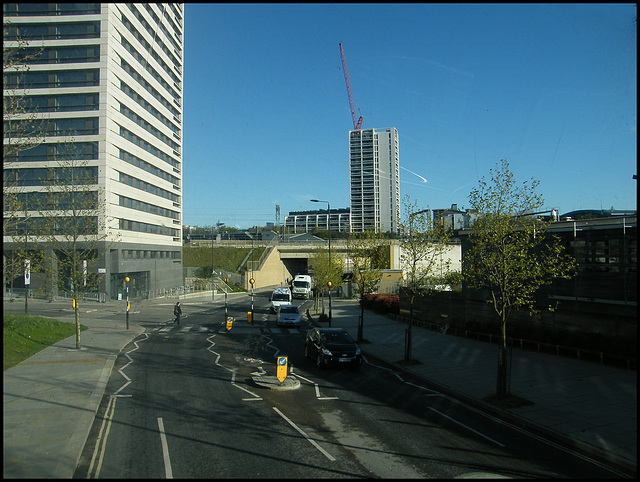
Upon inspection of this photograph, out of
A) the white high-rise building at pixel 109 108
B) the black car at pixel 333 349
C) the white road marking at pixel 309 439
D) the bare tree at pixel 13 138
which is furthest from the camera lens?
the white high-rise building at pixel 109 108

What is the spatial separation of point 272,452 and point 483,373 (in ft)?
33.4

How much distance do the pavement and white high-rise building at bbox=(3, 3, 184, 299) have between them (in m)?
26.3

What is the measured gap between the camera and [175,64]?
64250mm

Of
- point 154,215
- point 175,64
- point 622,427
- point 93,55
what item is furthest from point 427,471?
point 175,64

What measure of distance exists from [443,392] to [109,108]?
1734 inches

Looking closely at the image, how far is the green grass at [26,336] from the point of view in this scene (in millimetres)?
18531

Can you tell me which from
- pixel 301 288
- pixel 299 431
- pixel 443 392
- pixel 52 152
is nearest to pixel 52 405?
pixel 299 431

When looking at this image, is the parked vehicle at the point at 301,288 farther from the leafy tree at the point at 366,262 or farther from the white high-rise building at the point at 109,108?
the leafy tree at the point at 366,262

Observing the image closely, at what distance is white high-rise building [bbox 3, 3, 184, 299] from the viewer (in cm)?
4406

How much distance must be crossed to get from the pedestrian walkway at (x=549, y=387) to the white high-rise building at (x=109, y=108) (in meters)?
31.2

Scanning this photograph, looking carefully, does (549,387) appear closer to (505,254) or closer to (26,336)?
(505,254)

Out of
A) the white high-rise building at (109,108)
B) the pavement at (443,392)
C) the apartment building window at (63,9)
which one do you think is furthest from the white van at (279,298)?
→ the apartment building window at (63,9)

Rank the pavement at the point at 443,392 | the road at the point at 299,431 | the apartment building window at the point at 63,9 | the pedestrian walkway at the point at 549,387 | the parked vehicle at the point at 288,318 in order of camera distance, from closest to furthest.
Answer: the road at the point at 299,431, the pavement at the point at 443,392, the pedestrian walkway at the point at 549,387, the parked vehicle at the point at 288,318, the apartment building window at the point at 63,9

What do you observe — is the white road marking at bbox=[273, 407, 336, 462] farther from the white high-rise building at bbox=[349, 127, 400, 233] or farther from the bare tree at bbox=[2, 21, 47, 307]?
the white high-rise building at bbox=[349, 127, 400, 233]
